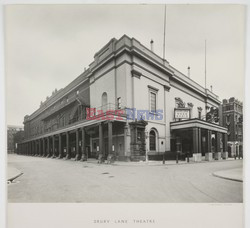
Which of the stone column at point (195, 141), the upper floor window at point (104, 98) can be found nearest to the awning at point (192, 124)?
the stone column at point (195, 141)

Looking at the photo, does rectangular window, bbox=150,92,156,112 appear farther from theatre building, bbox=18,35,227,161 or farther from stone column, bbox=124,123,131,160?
stone column, bbox=124,123,131,160

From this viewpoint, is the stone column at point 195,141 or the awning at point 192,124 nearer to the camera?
the awning at point 192,124

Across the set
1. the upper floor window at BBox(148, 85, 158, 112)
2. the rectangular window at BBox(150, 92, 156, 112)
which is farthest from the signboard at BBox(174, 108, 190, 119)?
the rectangular window at BBox(150, 92, 156, 112)

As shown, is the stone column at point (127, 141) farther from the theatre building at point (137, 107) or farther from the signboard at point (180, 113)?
the signboard at point (180, 113)

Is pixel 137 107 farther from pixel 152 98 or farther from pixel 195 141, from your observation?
pixel 195 141

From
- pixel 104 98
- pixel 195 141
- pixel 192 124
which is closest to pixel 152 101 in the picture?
pixel 104 98

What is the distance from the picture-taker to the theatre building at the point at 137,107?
9008 mm

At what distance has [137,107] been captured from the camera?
934 cm

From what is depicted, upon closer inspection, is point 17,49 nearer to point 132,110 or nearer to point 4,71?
point 4,71

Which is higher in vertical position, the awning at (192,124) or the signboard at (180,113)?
the signboard at (180,113)

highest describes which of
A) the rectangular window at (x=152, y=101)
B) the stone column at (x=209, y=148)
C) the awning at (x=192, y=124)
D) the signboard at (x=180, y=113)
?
the rectangular window at (x=152, y=101)

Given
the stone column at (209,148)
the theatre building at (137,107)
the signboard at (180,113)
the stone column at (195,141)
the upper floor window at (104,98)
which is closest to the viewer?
the theatre building at (137,107)
